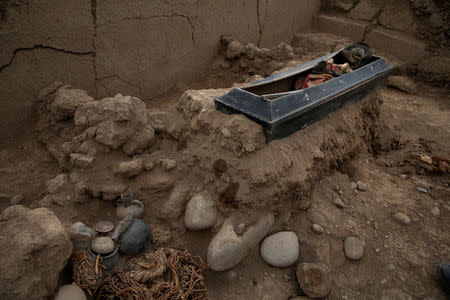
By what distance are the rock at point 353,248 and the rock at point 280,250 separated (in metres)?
0.42

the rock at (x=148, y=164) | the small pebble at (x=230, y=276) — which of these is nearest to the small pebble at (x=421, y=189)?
the small pebble at (x=230, y=276)

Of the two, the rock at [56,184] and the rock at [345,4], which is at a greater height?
the rock at [345,4]

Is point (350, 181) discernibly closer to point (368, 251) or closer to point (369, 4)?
point (368, 251)

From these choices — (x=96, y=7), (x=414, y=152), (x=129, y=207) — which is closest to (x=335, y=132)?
(x=414, y=152)

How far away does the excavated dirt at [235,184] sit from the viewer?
7.86 ft

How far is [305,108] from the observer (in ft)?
9.01

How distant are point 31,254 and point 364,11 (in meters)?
6.63

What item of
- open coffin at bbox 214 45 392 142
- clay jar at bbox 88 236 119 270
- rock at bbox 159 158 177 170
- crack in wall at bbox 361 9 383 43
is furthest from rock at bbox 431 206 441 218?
crack in wall at bbox 361 9 383 43

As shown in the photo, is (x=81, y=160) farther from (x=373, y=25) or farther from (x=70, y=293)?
(x=373, y=25)

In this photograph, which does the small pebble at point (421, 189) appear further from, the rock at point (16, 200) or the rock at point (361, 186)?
the rock at point (16, 200)

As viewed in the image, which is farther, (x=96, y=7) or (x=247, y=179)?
(x=96, y=7)

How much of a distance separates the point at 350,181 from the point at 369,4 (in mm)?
4537

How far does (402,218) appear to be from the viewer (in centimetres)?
273

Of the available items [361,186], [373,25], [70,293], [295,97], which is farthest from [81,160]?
[373,25]
